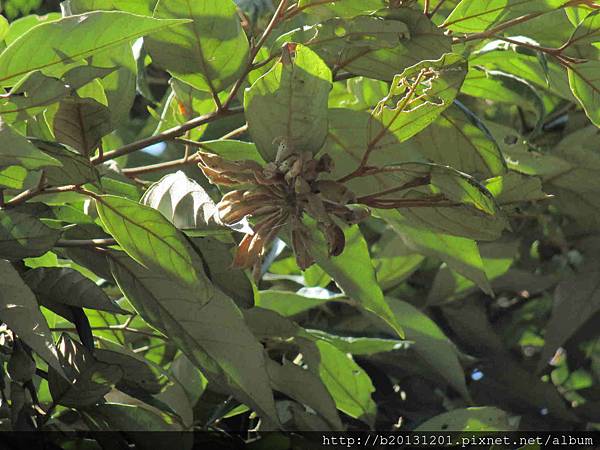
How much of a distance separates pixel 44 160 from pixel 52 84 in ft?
0.20

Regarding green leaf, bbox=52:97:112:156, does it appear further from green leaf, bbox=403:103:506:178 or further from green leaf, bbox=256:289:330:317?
green leaf, bbox=256:289:330:317

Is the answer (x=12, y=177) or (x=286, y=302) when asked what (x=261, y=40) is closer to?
(x=12, y=177)

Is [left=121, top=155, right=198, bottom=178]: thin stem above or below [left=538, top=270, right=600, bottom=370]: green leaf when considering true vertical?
above

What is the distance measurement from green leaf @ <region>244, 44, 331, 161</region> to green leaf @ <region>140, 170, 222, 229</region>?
0.06m

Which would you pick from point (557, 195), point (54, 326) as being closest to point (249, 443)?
point (54, 326)

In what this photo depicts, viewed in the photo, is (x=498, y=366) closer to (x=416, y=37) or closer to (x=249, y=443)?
(x=249, y=443)

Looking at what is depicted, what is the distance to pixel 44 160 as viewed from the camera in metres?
0.62

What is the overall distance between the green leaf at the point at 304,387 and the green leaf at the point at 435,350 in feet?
0.66

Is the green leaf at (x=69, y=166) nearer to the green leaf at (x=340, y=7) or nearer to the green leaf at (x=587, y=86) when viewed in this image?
the green leaf at (x=340, y=7)

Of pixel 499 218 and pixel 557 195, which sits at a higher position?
pixel 499 218

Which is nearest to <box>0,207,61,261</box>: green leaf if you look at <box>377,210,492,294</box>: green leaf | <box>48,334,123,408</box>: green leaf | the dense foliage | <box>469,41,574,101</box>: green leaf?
the dense foliage

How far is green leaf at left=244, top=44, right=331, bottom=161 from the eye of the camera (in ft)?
2.23

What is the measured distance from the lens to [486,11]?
2.52 feet

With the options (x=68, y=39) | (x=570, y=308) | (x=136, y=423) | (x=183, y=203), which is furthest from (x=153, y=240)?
(x=570, y=308)
